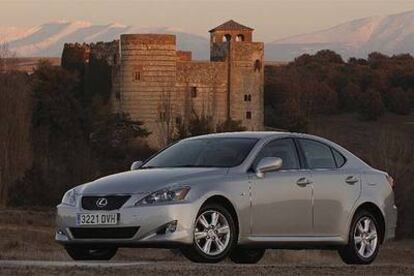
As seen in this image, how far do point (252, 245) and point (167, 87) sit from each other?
3440 inches

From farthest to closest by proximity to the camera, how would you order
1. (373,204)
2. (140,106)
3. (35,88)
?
1. (140,106)
2. (35,88)
3. (373,204)

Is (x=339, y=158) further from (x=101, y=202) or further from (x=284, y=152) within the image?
(x=101, y=202)

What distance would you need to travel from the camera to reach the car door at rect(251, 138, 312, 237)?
14.0 metres

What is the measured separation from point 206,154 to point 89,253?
1.70 metres

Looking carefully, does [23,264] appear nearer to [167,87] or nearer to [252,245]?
[252,245]

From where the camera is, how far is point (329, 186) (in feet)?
48.5

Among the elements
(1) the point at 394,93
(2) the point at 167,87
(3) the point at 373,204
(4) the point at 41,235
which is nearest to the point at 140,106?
(2) the point at 167,87

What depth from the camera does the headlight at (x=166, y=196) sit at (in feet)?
43.4

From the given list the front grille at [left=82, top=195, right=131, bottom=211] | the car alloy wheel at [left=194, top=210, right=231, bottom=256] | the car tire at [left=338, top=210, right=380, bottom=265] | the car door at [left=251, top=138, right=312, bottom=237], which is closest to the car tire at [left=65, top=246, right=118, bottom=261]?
the front grille at [left=82, top=195, right=131, bottom=211]

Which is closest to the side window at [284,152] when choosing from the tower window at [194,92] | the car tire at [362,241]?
the car tire at [362,241]

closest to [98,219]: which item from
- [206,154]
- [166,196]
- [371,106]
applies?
[166,196]

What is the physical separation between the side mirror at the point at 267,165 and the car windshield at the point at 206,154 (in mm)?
232

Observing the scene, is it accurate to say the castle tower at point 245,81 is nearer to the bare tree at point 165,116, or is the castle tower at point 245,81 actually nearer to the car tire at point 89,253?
the bare tree at point 165,116

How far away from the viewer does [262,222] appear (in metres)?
14.0
